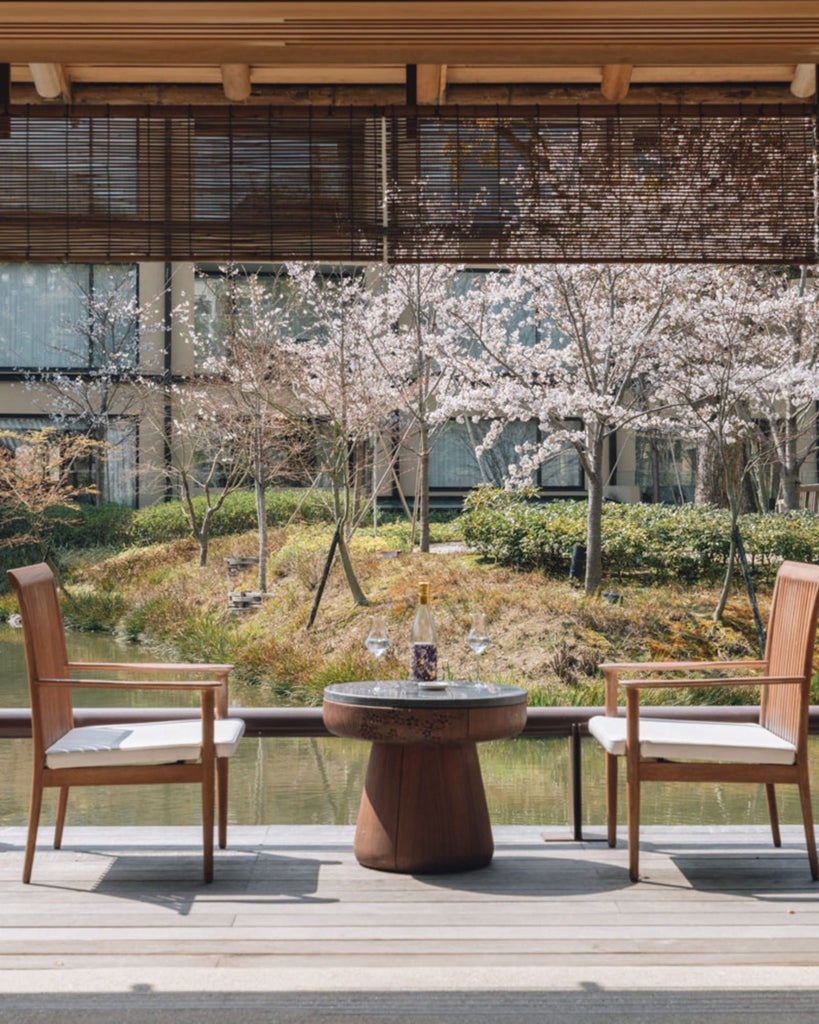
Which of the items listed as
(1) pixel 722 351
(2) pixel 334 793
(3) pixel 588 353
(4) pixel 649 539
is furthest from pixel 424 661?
(1) pixel 722 351

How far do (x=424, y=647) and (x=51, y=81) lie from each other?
226 centimetres

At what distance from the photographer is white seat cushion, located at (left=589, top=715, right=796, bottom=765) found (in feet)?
12.5

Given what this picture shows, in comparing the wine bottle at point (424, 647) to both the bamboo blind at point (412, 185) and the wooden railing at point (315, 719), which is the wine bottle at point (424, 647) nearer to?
the wooden railing at point (315, 719)

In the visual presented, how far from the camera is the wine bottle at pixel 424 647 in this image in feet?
13.9

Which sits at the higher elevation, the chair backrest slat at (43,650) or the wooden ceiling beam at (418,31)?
the wooden ceiling beam at (418,31)

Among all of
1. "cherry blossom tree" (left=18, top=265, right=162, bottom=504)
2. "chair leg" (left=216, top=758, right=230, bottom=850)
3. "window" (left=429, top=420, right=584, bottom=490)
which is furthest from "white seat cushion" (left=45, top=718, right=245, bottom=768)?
"window" (left=429, top=420, right=584, bottom=490)

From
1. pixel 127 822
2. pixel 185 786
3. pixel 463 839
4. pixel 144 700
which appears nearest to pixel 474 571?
pixel 144 700

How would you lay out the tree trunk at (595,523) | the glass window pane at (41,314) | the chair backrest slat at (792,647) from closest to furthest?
the chair backrest slat at (792,647)
the tree trunk at (595,523)
the glass window pane at (41,314)

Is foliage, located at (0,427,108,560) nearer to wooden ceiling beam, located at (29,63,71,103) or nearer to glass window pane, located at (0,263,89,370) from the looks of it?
glass window pane, located at (0,263,89,370)

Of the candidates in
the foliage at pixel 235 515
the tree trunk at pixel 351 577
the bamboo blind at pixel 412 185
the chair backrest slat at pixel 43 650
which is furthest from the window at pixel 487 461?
the chair backrest slat at pixel 43 650

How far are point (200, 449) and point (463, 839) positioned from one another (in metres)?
12.6

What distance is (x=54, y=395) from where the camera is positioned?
17.9m

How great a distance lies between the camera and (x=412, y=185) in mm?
4105

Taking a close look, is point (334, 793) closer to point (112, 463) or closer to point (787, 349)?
point (787, 349)
